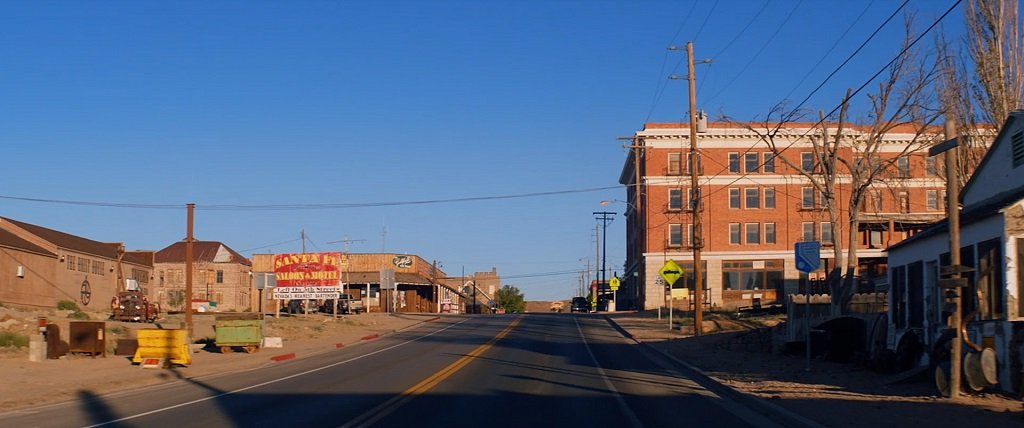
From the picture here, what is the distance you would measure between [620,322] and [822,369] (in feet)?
103

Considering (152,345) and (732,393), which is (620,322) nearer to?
(152,345)

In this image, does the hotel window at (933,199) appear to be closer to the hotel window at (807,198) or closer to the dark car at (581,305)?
the hotel window at (807,198)

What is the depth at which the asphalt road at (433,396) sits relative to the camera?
1545 centimetres

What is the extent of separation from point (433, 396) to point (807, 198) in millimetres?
62925

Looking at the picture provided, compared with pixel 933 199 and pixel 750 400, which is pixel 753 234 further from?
Result: pixel 750 400

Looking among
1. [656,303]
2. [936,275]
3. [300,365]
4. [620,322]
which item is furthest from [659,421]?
[656,303]

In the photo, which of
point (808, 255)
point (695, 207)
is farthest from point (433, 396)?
point (695, 207)

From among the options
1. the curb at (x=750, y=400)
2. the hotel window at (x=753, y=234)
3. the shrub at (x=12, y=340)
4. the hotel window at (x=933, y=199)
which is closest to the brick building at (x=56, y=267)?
the shrub at (x=12, y=340)

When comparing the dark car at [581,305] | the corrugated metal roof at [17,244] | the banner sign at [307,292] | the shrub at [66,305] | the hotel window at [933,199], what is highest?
the hotel window at [933,199]

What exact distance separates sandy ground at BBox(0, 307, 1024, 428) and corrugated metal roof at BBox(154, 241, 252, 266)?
58856mm

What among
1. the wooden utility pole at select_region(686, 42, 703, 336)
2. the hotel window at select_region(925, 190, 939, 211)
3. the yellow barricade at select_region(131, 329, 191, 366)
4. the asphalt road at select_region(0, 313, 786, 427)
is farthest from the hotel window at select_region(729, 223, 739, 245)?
the yellow barricade at select_region(131, 329, 191, 366)

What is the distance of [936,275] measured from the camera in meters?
20.6

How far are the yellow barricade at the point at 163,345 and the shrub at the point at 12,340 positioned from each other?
5.18 meters

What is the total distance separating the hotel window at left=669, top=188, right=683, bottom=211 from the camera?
7656 cm
